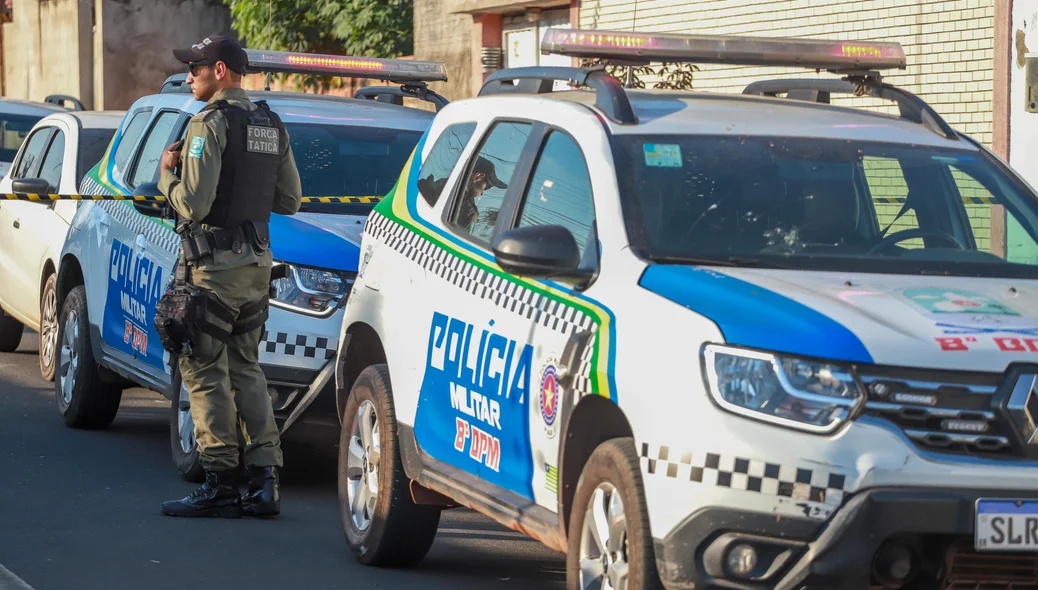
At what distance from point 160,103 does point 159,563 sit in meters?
3.75

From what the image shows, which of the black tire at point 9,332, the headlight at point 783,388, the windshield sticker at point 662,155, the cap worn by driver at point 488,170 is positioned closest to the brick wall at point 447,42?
the black tire at point 9,332

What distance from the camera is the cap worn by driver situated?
6.04 m

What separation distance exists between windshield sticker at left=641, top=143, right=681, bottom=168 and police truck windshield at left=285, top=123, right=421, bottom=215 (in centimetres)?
333

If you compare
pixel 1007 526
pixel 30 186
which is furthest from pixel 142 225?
pixel 1007 526

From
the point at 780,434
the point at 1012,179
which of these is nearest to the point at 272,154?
the point at 1012,179

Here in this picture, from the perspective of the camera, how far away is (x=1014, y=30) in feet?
39.1

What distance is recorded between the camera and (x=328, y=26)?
23453 millimetres

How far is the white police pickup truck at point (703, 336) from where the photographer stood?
4.33 m

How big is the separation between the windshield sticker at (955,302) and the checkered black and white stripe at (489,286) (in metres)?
0.91

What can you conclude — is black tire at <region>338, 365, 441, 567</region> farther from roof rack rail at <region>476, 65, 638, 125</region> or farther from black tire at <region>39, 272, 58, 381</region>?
black tire at <region>39, 272, 58, 381</region>

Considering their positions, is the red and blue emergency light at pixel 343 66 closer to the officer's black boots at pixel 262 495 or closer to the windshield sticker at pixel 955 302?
the officer's black boots at pixel 262 495

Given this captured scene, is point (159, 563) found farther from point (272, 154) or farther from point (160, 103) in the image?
point (160, 103)

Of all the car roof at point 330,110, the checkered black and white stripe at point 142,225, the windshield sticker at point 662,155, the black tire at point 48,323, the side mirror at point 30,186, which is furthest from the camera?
the black tire at point 48,323

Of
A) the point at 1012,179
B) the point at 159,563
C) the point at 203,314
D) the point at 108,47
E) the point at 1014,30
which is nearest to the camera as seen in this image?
the point at 1012,179
